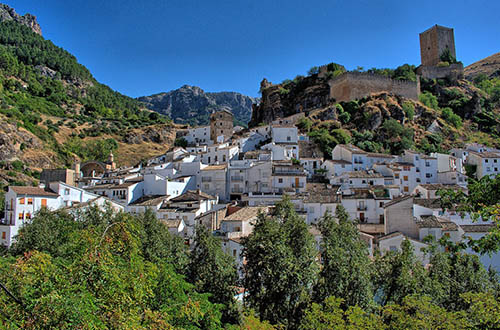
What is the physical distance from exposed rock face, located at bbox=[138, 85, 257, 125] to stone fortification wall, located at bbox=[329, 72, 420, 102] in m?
107

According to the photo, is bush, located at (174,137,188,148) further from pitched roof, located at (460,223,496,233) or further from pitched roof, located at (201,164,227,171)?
pitched roof, located at (460,223,496,233)

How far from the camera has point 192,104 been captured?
187625mm

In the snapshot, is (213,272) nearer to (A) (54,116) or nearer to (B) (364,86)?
(B) (364,86)

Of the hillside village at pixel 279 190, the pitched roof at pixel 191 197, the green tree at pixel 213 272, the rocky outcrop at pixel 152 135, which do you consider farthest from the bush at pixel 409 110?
the green tree at pixel 213 272

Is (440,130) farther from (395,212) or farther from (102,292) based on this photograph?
(102,292)

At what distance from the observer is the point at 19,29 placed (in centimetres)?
11925

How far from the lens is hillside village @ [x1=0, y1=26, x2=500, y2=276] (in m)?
32.8

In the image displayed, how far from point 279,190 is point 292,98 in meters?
40.9

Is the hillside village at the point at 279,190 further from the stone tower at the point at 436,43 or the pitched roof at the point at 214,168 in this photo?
the stone tower at the point at 436,43

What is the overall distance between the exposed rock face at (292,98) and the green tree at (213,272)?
55039 mm

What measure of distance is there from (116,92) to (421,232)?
388 ft

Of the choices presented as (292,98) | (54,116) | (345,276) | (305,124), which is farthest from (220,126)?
(345,276)

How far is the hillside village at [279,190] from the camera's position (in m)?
32.8

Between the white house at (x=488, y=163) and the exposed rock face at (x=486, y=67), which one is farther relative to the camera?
the exposed rock face at (x=486, y=67)
